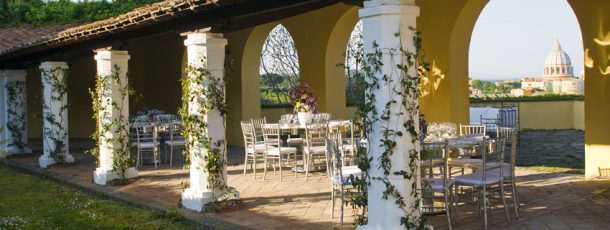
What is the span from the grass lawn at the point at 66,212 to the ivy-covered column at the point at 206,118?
505 millimetres

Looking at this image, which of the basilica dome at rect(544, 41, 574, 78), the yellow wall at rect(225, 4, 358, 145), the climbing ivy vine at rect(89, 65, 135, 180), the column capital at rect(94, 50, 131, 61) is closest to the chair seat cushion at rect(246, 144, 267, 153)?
the climbing ivy vine at rect(89, 65, 135, 180)

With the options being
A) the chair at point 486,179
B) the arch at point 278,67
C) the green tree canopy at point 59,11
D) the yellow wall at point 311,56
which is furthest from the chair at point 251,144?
the green tree canopy at point 59,11

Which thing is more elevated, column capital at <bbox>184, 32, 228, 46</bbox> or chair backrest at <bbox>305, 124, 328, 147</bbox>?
column capital at <bbox>184, 32, 228, 46</bbox>

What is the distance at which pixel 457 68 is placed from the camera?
9656mm

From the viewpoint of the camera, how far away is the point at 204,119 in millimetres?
6758

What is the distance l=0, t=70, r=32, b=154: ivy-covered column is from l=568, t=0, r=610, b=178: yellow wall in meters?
11.0

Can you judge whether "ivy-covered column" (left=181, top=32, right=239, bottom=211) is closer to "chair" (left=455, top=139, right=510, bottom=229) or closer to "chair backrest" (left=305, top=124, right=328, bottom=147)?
"chair backrest" (left=305, top=124, right=328, bottom=147)

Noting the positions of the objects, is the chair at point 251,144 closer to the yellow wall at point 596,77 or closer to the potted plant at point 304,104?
the potted plant at point 304,104

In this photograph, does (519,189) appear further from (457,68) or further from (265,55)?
(265,55)

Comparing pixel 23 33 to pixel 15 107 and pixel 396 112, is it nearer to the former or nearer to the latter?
pixel 15 107

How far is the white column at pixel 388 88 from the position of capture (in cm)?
450

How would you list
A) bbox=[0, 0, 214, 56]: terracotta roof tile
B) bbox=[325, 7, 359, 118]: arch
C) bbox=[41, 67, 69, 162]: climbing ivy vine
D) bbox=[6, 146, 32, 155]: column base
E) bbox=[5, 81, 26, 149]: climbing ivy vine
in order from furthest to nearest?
bbox=[6, 146, 32, 155]: column base
bbox=[5, 81, 26, 149]: climbing ivy vine
bbox=[325, 7, 359, 118]: arch
bbox=[41, 67, 69, 162]: climbing ivy vine
bbox=[0, 0, 214, 56]: terracotta roof tile

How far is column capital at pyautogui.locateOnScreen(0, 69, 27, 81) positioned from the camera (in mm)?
13016

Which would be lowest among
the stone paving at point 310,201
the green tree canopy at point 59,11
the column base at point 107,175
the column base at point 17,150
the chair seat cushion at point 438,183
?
the stone paving at point 310,201
